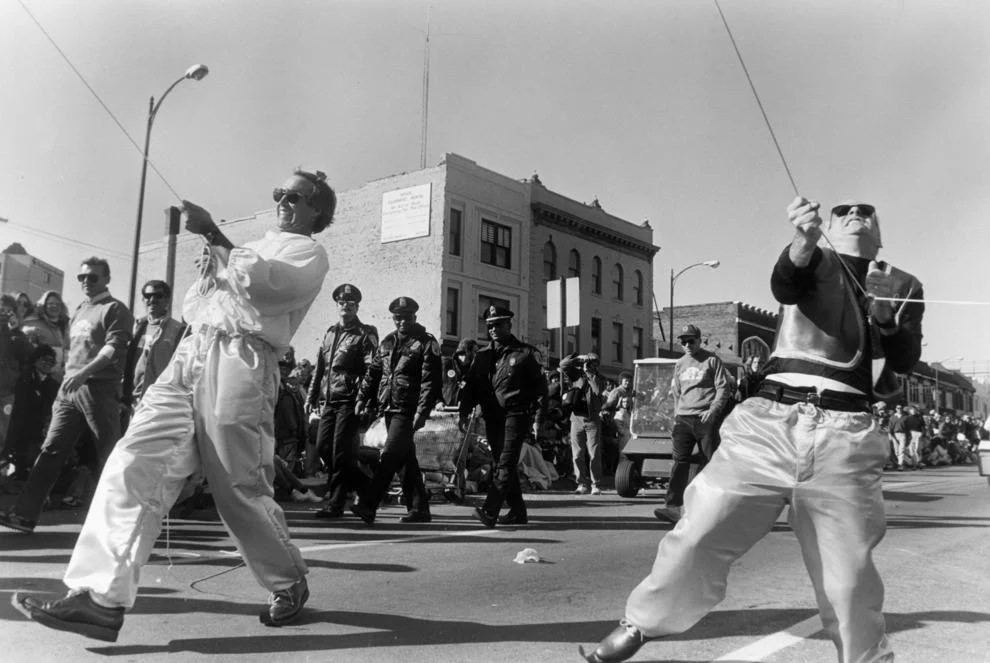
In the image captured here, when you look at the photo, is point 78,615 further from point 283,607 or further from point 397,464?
point 397,464

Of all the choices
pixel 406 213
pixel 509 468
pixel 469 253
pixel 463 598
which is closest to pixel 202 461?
pixel 463 598

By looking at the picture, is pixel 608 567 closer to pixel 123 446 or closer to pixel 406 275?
pixel 123 446

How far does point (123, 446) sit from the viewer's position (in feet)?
10.7

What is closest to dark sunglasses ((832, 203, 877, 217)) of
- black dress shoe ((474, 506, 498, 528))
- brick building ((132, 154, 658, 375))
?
black dress shoe ((474, 506, 498, 528))

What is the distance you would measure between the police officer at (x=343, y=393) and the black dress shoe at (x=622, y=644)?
4.77 m

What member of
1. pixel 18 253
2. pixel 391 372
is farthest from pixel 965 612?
pixel 18 253

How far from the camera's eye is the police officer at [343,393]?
750 centimetres

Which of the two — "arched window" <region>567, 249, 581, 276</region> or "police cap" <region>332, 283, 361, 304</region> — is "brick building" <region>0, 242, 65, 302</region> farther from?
"arched window" <region>567, 249, 581, 276</region>

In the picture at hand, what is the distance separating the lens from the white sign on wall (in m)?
31.3

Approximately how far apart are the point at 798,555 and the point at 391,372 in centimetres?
356

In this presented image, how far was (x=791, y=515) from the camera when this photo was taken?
9.63ft

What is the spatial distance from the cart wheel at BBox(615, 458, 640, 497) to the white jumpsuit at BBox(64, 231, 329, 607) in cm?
856

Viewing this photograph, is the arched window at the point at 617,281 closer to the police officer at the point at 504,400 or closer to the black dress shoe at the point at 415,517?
the police officer at the point at 504,400

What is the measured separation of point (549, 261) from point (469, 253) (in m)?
4.66
